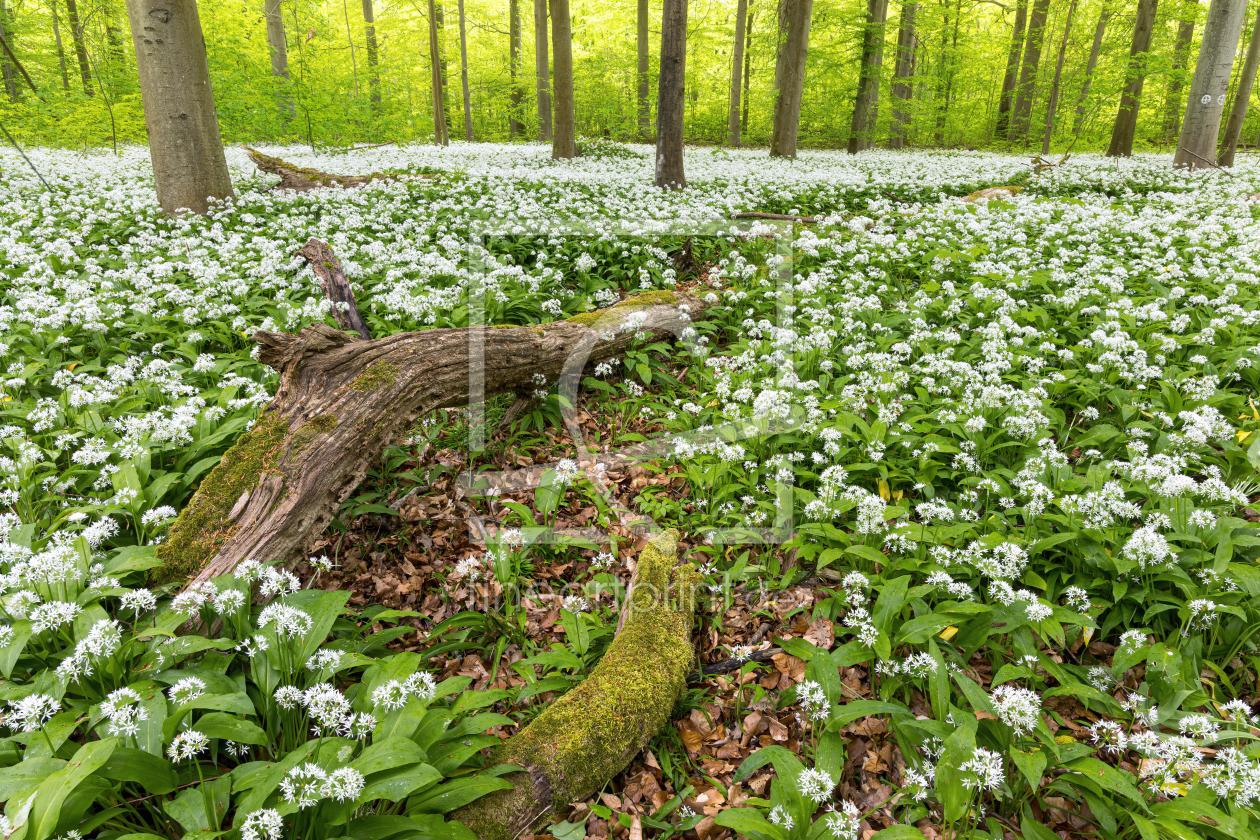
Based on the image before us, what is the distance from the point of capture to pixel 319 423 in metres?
3.98

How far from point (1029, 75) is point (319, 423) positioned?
3147 centimetres

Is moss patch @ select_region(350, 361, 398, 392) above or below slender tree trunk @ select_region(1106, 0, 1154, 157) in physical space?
below

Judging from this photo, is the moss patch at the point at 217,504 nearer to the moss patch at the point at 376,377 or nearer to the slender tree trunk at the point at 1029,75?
the moss patch at the point at 376,377

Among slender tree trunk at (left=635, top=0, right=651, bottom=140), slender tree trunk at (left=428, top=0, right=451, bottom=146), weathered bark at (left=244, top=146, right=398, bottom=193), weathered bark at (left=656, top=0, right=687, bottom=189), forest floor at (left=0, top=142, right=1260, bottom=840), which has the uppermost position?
slender tree trunk at (left=635, top=0, right=651, bottom=140)

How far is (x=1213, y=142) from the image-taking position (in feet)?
48.2

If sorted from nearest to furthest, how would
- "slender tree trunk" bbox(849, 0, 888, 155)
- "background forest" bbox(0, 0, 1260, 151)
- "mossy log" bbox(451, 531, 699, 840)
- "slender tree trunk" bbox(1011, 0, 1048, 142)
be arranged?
"mossy log" bbox(451, 531, 699, 840) < "background forest" bbox(0, 0, 1260, 151) < "slender tree trunk" bbox(849, 0, 888, 155) < "slender tree trunk" bbox(1011, 0, 1048, 142)

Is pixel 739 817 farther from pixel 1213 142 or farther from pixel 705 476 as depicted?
pixel 1213 142

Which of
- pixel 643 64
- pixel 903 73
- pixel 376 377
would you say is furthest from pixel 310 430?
pixel 903 73

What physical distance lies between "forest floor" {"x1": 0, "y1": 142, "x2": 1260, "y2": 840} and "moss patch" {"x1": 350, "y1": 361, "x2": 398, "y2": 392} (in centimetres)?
91

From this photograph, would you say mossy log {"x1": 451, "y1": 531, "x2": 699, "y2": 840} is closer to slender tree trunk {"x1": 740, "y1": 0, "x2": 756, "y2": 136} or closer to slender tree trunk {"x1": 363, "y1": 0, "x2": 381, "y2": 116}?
slender tree trunk {"x1": 363, "y1": 0, "x2": 381, "y2": 116}

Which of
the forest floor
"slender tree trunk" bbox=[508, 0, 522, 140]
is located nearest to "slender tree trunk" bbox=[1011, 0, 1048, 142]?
the forest floor

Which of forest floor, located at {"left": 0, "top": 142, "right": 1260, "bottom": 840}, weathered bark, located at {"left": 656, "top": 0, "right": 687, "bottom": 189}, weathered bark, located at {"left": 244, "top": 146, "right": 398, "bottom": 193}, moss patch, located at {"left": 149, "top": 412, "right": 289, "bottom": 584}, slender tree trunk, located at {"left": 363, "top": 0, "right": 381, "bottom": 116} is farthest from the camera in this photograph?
slender tree trunk, located at {"left": 363, "top": 0, "right": 381, "bottom": 116}

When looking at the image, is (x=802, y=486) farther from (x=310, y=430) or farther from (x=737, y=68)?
(x=737, y=68)

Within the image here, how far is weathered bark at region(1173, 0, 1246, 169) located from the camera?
41.3 ft
